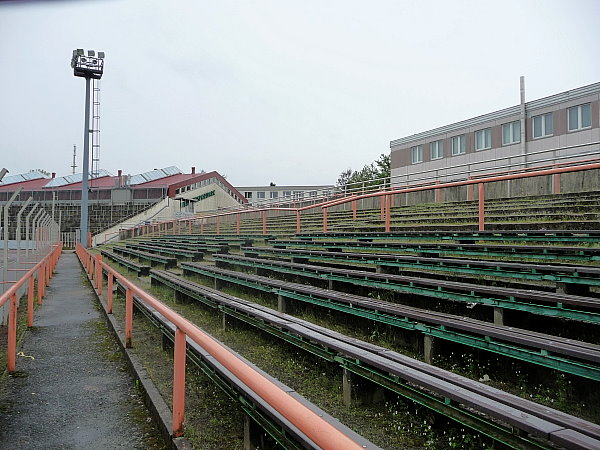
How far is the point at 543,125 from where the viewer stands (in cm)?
2248

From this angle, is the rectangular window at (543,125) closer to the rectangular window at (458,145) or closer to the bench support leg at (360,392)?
the rectangular window at (458,145)

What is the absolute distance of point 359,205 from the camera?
19531 mm

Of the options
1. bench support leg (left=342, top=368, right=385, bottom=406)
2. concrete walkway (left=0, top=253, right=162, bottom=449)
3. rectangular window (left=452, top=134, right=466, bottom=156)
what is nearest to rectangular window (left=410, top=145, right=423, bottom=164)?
rectangular window (left=452, top=134, right=466, bottom=156)

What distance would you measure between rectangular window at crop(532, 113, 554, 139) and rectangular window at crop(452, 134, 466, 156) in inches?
166

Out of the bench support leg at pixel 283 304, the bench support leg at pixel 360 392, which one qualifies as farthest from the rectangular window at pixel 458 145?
the bench support leg at pixel 360 392

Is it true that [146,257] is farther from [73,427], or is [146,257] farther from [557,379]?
[557,379]

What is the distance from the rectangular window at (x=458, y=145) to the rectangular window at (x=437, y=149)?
770 mm

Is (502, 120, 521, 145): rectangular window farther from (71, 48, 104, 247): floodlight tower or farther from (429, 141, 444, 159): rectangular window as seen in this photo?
(71, 48, 104, 247): floodlight tower

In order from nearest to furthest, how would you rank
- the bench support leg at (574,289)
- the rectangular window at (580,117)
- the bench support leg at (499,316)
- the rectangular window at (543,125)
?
the bench support leg at (499,316) → the bench support leg at (574,289) → the rectangular window at (580,117) → the rectangular window at (543,125)

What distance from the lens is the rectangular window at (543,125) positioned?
2214cm

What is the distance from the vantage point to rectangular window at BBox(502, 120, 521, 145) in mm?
23641

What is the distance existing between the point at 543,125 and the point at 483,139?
11.0 feet

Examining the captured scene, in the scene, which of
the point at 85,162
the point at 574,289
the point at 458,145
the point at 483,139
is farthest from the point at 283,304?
the point at 85,162

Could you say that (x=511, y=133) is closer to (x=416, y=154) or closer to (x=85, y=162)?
(x=416, y=154)
